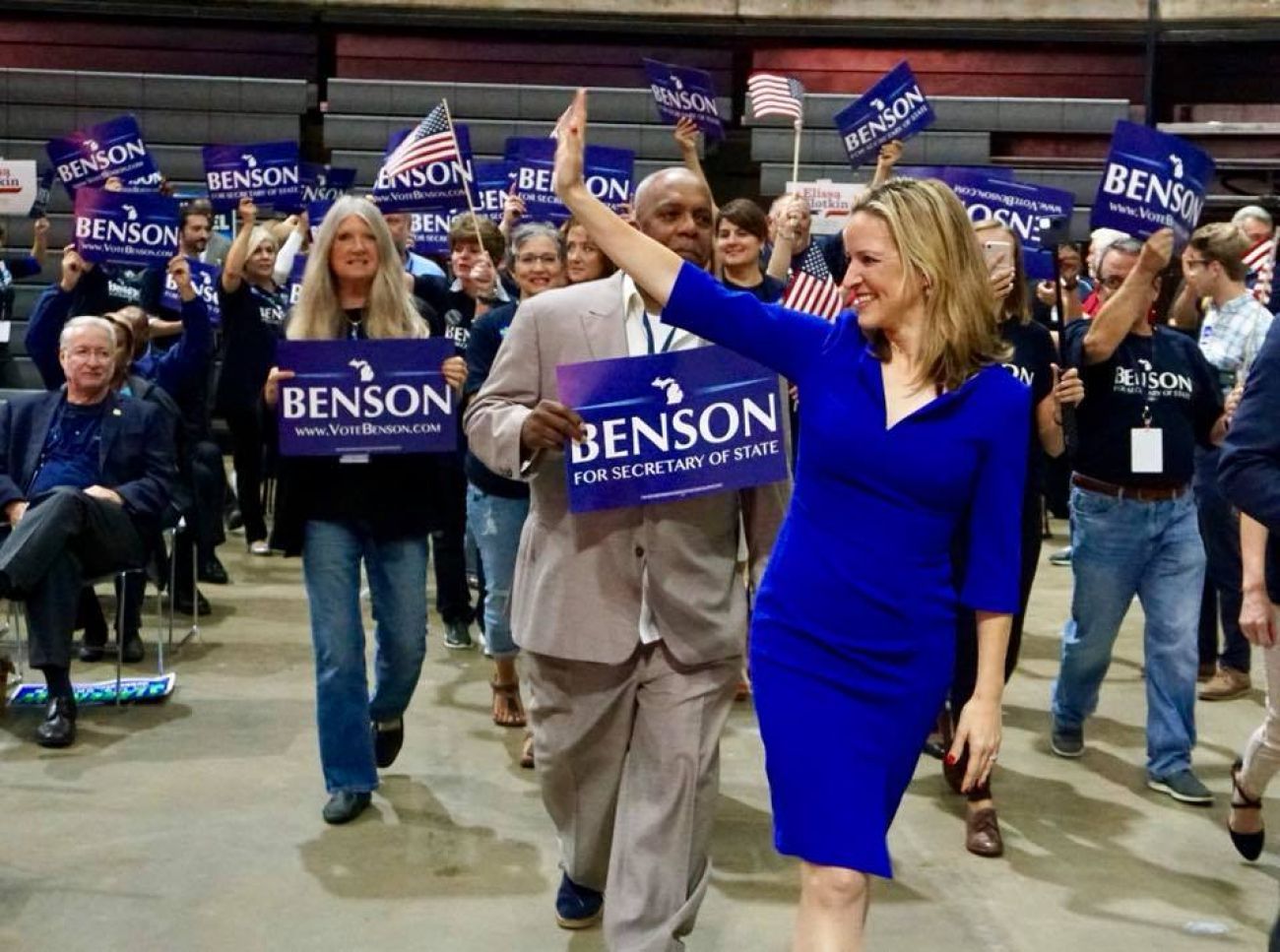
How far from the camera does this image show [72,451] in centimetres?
663

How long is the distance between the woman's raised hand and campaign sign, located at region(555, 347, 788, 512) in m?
0.59

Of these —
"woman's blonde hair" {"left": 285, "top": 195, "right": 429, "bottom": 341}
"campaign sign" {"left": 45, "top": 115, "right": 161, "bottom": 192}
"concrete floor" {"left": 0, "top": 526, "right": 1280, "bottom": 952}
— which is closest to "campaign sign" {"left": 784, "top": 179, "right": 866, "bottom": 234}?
Result: "campaign sign" {"left": 45, "top": 115, "right": 161, "bottom": 192}

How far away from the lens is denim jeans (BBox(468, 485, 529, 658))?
613 cm

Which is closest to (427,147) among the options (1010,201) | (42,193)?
(1010,201)

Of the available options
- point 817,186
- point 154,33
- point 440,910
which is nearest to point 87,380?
point 440,910

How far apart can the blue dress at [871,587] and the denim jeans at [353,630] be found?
7.34 feet

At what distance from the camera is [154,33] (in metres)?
17.0

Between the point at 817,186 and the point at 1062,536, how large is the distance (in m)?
3.04

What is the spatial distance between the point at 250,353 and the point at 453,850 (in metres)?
5.01

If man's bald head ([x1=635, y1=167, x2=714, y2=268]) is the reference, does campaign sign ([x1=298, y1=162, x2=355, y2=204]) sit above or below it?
above

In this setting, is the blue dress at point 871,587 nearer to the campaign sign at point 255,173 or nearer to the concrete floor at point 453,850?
the concrete floor at point 453,850

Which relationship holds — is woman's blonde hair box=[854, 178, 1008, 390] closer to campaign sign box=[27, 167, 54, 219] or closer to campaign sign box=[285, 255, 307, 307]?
campaign sign box=[285, 255, 307, 307]

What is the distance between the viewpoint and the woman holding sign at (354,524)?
5016mm

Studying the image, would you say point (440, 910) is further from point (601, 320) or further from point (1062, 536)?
point (1062, 536)
